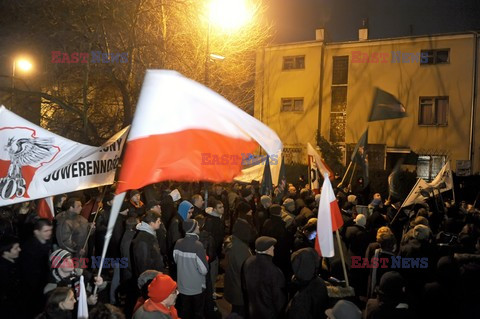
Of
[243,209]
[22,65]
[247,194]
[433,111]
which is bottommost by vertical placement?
[247,194]

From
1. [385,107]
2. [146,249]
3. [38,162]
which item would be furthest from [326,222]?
[385,107]

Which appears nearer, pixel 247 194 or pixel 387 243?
pixel 387 243

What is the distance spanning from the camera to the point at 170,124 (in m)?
4.10

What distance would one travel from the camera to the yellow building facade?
82.6 feet

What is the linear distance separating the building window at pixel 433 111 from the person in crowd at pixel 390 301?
23985 millimetres

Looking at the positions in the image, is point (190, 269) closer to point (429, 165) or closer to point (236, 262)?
point (236, 262)

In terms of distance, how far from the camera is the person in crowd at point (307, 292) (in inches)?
182

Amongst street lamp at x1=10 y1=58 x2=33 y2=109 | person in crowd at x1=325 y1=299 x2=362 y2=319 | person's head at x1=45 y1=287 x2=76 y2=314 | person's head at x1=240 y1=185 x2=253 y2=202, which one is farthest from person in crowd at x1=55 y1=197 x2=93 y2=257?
street lamp at x1=10 y1=58 x2=33 y2=109

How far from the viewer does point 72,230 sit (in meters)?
6.94

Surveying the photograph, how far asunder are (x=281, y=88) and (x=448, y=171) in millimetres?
18902

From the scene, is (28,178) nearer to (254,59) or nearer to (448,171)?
(448,171)

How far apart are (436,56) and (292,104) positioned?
9100 millimetres

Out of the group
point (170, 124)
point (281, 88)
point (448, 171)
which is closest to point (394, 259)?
point (170, 124)

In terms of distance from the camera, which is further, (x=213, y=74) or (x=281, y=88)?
(x=281, y=88)
